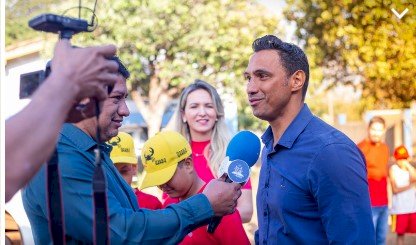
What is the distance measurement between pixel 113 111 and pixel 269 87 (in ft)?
2.98

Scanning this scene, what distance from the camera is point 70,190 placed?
7.84 ft

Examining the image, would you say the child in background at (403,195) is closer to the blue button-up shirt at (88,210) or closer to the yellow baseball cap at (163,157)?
the yellow baseball cap at (163,157)

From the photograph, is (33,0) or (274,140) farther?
(33,0)

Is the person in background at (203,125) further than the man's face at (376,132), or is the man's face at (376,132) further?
the man's face at (376,132)

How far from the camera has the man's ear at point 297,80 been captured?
3453 millimetres

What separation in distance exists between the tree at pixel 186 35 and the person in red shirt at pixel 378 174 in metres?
9.05

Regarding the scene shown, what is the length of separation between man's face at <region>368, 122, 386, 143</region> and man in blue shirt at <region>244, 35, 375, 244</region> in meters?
6.09

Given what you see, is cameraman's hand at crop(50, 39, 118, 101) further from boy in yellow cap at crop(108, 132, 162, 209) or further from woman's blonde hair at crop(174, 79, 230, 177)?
woman's blonde hair at crop(174, 79, 230, 177)

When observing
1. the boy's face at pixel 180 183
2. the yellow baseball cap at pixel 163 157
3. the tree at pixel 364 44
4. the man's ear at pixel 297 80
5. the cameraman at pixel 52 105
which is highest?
the tree at pixel 364 44

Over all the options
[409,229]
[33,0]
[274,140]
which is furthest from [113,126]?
[33,0]

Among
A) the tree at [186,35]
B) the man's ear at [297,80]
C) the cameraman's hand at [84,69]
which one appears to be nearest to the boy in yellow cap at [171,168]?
the man's ear at [297,80]

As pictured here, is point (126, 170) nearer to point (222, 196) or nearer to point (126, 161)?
point (126, 161)

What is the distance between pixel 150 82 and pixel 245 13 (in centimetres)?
369

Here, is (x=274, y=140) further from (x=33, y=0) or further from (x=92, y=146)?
(x=33, y=0)
